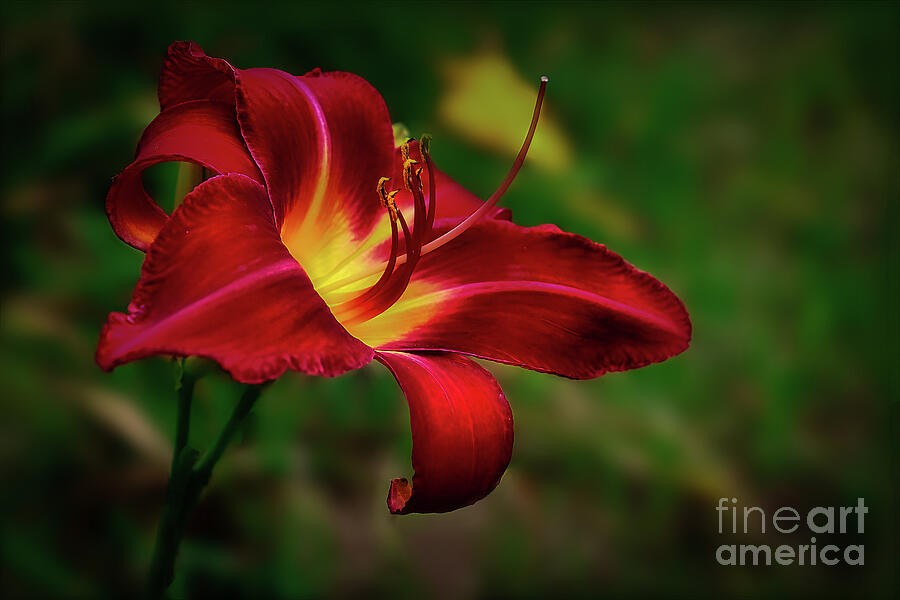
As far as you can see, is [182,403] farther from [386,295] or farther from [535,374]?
[535,374]

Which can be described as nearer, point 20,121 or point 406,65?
point 20,121

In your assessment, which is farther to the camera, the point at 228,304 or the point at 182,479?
the point at 182,479

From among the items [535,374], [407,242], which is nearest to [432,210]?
[407,242]

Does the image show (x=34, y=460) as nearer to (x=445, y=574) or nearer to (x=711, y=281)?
(x=445, y=574)

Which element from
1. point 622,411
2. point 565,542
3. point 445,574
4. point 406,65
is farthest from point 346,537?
point 406,65

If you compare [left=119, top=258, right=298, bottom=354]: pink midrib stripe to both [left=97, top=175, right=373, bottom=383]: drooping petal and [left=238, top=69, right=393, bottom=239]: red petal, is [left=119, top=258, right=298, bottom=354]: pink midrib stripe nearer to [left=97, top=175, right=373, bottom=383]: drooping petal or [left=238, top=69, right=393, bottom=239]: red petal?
[left=97, top=175, right=373, bottom=383]: drooping petal

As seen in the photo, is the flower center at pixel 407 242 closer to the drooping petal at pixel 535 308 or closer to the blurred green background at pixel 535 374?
the drooping petal at pixel 535 308
